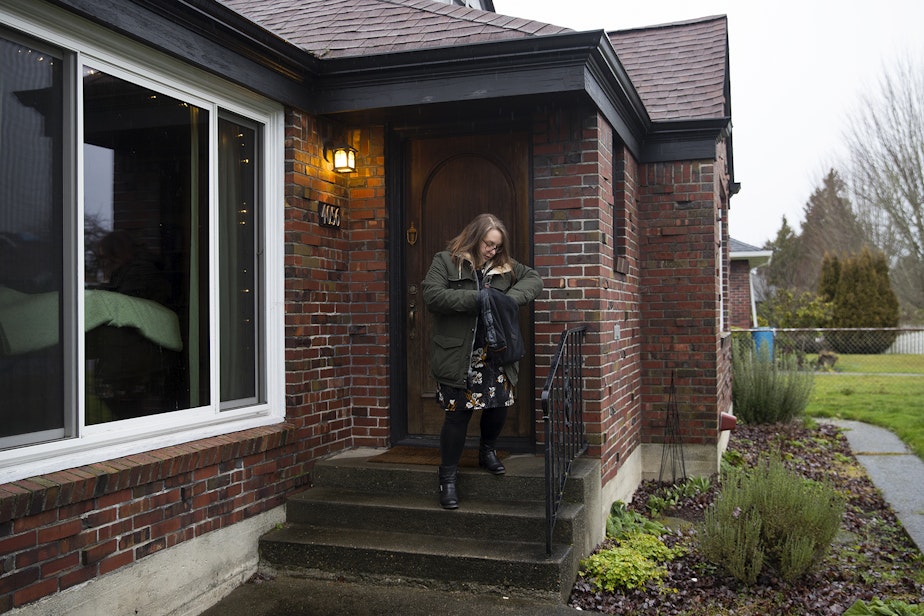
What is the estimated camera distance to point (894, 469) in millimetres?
7410

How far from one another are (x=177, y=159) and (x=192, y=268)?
1.89 feet

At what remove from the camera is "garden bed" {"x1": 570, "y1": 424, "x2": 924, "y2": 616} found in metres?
3.96

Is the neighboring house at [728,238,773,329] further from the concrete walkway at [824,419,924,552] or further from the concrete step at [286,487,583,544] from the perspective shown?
the concrete step at [286,487,583,544]

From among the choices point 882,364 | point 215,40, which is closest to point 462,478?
point 215,40

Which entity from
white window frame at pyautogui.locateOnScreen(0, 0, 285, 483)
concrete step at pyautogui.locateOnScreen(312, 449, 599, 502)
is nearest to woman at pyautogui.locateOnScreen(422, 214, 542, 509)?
concrete step at pyautogui.locateOnScreen(312, 449, 599, 502)

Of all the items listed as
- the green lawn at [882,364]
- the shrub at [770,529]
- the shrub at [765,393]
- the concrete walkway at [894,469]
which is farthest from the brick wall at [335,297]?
the green lawn at [882,364]

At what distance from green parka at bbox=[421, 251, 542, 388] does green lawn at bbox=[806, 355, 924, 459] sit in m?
6.04

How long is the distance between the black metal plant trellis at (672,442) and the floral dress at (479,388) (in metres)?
2.85

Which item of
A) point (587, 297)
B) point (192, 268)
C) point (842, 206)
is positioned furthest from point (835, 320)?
point (192, 268)

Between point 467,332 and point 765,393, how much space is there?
6861 mm

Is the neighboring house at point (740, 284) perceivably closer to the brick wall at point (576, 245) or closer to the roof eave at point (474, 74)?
the brick wall at point (576, 245)

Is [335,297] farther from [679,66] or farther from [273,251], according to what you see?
[679,66]

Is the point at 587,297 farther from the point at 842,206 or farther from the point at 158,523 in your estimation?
the point at 842,206

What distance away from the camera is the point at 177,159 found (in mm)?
3912
